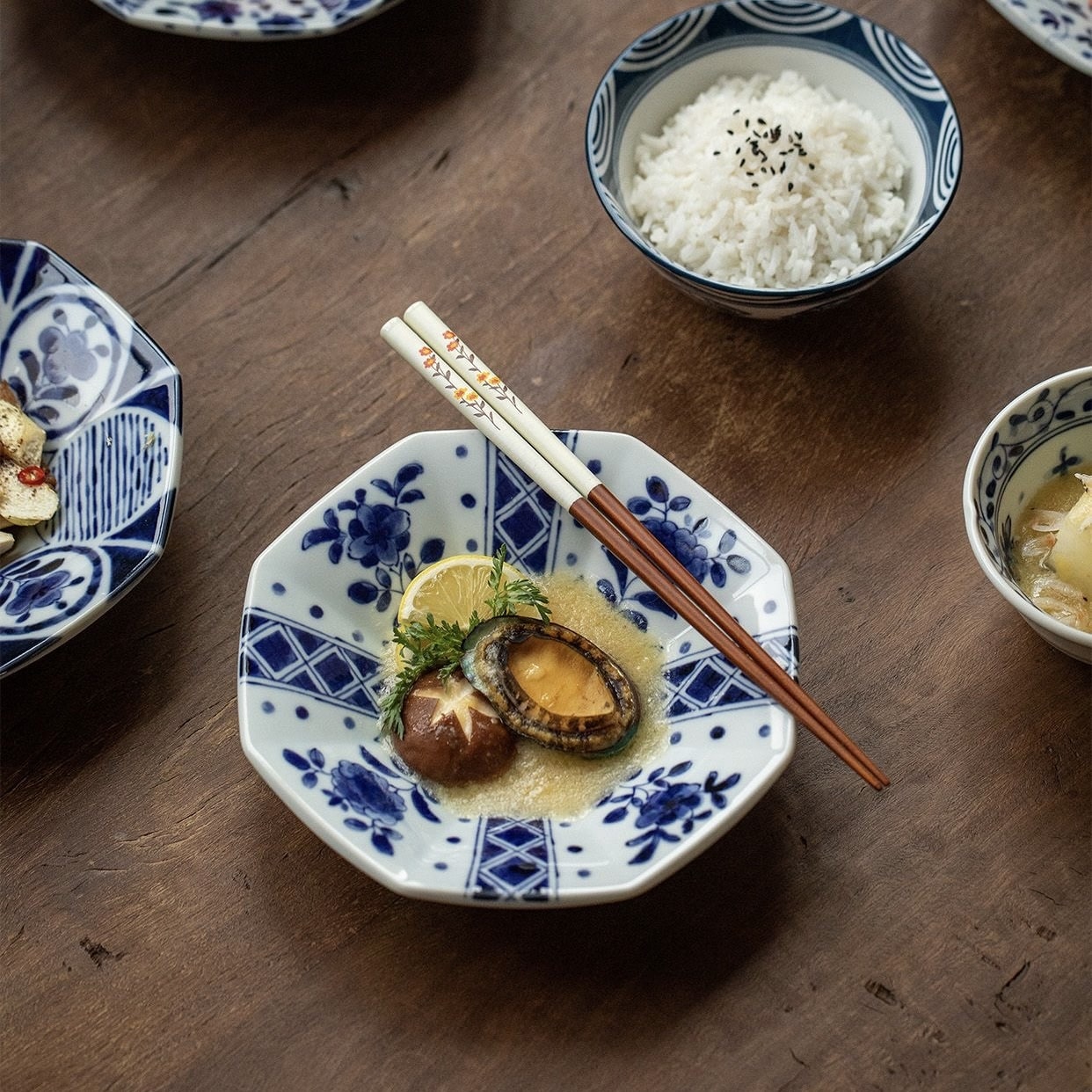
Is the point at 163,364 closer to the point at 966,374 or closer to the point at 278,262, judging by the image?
the point at 278,262

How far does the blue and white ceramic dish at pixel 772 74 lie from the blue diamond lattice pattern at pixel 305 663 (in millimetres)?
694

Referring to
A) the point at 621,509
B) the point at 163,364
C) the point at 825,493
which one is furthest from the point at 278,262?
the point at 825,493

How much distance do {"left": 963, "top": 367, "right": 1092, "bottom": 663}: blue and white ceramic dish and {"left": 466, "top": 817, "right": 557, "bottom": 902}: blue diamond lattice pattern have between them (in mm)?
579

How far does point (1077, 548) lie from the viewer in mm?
1371

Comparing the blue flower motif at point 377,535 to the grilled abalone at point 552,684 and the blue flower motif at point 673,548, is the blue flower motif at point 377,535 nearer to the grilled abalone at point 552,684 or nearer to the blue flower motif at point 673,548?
the grilled abalone at point 552,684

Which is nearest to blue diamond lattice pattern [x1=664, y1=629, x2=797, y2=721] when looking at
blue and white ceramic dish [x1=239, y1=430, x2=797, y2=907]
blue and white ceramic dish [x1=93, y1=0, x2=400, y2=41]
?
blue and white ceramic dish [x1=239, y1=430, x2=797, y2=907]

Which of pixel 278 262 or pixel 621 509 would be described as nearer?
pixel 621 509

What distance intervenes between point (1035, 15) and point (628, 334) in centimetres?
79

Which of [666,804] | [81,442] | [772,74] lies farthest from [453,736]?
[772,74]

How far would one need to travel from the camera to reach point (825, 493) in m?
1.67

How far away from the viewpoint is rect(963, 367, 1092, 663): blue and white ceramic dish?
1.36 metres

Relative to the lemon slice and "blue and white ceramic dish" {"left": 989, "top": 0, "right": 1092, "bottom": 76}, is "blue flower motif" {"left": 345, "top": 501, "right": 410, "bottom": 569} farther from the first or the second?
"blue and white ceramic dish" {"left": 989, "top": 0, "right": 1092, "bottom": 76}

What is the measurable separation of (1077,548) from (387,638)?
838mm

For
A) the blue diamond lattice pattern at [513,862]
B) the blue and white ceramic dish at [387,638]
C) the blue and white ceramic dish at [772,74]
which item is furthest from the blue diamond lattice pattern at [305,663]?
the blue and white ceramic dish at [772,74]
